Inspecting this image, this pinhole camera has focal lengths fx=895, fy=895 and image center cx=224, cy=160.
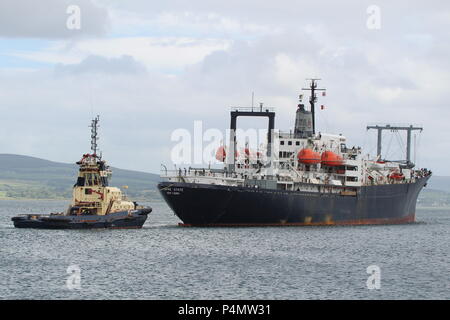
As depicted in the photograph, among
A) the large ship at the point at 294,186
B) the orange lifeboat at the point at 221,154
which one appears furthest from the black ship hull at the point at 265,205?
the orange lifeboat at the point at 221,154

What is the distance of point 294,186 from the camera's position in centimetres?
9950

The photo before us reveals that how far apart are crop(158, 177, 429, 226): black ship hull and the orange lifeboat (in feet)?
37.6

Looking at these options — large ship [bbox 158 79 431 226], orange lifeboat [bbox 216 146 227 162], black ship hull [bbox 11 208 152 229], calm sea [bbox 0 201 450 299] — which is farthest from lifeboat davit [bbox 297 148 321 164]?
black ship hull [bbox 11 208 152 229]

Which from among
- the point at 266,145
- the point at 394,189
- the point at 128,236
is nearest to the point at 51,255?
the point at 128,236

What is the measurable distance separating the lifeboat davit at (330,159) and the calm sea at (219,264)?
39.2 feet

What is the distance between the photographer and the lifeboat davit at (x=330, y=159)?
104562mm

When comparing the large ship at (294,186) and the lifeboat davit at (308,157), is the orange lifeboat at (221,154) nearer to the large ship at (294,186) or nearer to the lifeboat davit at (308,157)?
the large ship at (294,186)

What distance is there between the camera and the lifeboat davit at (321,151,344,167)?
Answer: 10456 cm

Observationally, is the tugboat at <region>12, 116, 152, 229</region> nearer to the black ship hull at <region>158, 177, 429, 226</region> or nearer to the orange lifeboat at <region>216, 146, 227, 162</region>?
the black ship hull at <region>158, 177, 429, 226</region>
